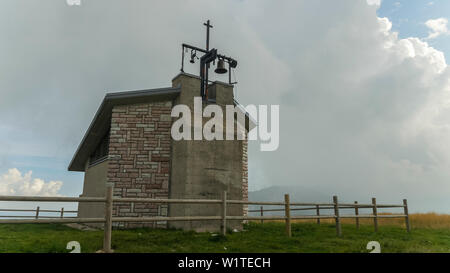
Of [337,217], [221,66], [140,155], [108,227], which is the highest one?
[221,66]

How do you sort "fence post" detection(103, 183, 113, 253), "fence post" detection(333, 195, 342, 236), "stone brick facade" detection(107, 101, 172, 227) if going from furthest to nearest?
1. "stone brick facade" detection(107, 101, 172, 227)
2. "fence post" detection(333, 195, 342, 236)
3. "fence post" detection(103, 183, 113, 253)

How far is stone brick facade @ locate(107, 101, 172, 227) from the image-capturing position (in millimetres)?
11023

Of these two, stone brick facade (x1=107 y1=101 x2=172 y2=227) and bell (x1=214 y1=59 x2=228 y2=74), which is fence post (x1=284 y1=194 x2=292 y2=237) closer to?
stone brick facade (x1=107 y1=101 x2=172 y2=227)

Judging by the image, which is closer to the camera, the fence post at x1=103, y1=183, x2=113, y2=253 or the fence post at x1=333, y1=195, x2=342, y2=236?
the fence post at x1=103, y1=183, x2=113, y2=253

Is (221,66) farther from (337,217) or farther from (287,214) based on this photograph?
(337,217)

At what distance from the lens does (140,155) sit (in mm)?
11367

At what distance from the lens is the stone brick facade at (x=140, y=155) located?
11.0 metres

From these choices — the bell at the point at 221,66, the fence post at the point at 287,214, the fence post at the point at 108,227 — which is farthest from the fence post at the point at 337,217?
the fence post at the point at 108,227

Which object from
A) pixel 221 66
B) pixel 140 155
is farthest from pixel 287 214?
pixel 221 66

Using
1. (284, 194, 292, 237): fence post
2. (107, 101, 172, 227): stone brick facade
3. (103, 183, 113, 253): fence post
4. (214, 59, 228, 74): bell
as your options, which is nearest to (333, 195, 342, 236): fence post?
(284, 194, 292, 237): fence post
